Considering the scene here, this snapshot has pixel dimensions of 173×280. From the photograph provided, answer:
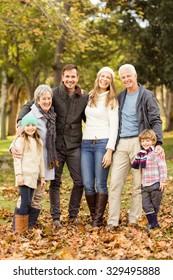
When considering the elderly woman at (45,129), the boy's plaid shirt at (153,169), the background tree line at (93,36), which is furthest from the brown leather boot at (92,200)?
the background tree line at (93,36)

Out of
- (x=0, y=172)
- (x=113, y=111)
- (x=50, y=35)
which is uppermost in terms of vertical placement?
(x=50, y=35)

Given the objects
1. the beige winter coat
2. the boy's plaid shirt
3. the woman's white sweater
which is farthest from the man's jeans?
the boy's plaid shirt

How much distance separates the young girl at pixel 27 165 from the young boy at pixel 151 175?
4.93 feet

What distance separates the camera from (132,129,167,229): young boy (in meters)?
7.79

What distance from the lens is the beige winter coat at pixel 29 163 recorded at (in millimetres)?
7688

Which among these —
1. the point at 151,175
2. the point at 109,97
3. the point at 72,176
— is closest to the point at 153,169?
the point at 151,175

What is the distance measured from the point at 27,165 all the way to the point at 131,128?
5.43ft

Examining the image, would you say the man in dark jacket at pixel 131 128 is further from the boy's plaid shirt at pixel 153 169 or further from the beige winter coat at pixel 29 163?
the beige winter coat at pixel 29 163

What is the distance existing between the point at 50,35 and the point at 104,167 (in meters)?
12.7

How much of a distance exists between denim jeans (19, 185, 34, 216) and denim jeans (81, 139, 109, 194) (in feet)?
3.29

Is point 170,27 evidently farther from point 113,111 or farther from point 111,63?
point 113,111

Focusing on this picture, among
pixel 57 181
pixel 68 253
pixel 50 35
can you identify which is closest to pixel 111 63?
pixel 50 35

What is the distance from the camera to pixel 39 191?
26.6 ft

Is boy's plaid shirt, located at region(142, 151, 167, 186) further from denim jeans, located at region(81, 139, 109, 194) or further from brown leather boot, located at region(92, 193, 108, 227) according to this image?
brown leather boot, located at region(92, 193, 108, 227)
